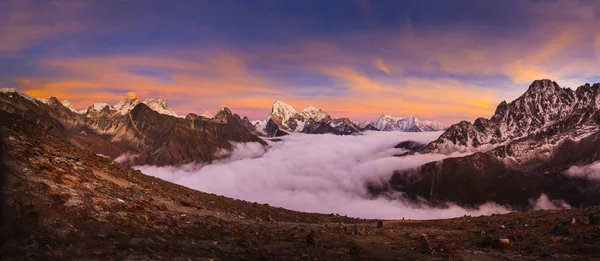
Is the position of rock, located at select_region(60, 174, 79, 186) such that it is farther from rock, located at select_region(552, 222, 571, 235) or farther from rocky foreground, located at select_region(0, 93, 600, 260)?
rock, located at select_region(552, 222, 571, 235)

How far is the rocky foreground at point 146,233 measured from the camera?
1586 cm

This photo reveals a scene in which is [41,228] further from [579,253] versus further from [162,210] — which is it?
[579,253]

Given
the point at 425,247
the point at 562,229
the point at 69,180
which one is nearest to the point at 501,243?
the point at 425,247

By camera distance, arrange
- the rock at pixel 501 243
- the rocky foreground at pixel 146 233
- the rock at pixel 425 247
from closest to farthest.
A: the rocky foreground at pixel 146 233 < the rock at pixel 425 247 < the rock at pixel 501 243

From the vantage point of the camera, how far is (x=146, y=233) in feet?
65.2

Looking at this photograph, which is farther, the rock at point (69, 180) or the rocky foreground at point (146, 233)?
the rock at point (69, 180)

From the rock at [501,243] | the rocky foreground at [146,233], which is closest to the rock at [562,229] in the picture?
the rocky foreground at [146,233]

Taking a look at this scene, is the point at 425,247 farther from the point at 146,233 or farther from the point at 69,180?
the point at 69,180

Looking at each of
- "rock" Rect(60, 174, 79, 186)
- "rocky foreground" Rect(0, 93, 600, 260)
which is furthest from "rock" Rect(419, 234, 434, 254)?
"rock" Rect(60, 174, 79, 186)

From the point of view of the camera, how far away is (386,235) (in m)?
32.9

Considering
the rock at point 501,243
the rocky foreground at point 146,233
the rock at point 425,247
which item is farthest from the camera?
the rock at point 501,243

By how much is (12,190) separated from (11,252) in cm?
456

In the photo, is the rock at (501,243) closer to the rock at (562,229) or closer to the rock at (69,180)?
the rock at (562,229)

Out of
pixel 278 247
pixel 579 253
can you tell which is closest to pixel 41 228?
pixel 278 247
